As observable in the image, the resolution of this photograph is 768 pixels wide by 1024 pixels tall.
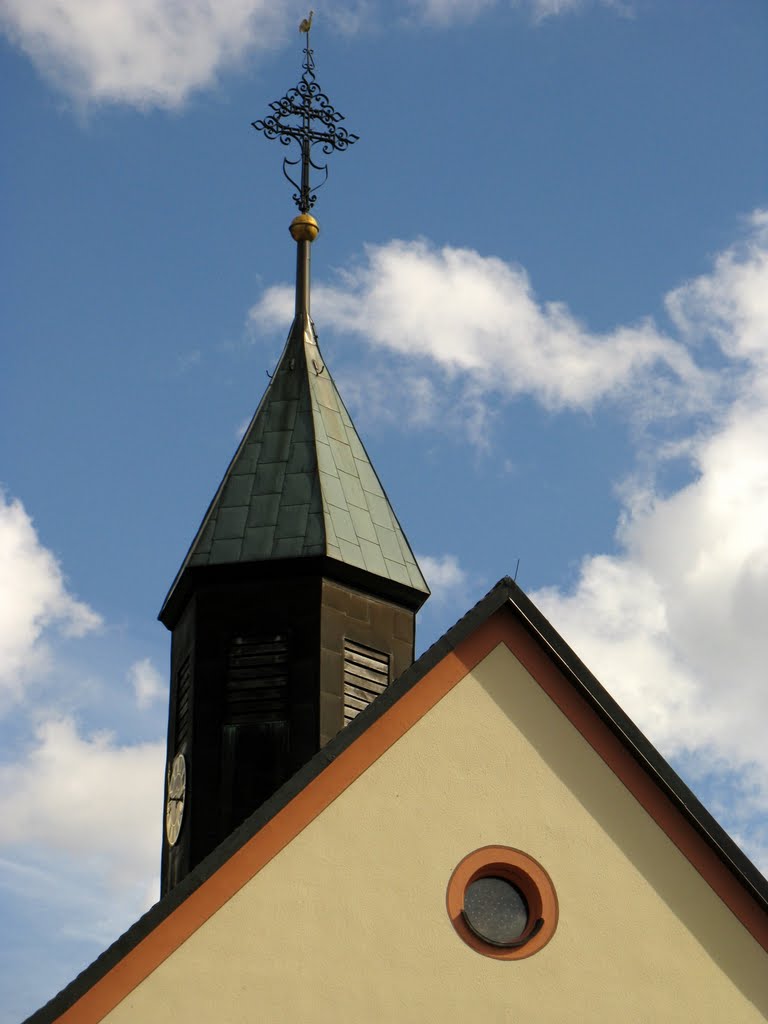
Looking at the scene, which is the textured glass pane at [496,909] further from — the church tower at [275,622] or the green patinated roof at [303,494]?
the green patinated roof at [303,494]

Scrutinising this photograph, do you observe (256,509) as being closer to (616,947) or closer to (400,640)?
(400,640)

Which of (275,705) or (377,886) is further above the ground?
(275,705)

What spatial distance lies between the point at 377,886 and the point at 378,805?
60 cm

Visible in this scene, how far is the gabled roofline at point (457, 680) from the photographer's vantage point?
40.7 ft

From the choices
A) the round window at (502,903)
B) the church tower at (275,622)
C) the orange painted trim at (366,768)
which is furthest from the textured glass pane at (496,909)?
the church tower at (275,622)

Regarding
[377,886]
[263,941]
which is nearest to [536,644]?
[377,886]

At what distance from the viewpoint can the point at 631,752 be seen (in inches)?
530

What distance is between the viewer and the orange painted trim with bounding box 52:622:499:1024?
38.8 ft

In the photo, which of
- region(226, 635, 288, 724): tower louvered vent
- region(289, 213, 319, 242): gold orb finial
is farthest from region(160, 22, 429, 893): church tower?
region(289, 213, 319, 242): gold orb finial

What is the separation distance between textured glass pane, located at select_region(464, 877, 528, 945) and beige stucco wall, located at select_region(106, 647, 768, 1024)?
242 mm

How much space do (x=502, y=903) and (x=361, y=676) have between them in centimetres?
448

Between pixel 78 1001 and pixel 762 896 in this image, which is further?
pixel 762 896

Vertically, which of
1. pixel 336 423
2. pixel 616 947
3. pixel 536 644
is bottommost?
pixel 616 947

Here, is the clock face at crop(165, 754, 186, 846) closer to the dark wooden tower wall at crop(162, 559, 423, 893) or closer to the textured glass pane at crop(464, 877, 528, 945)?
the dark wooden tower wall at crop(162, 559, 423, 893)
